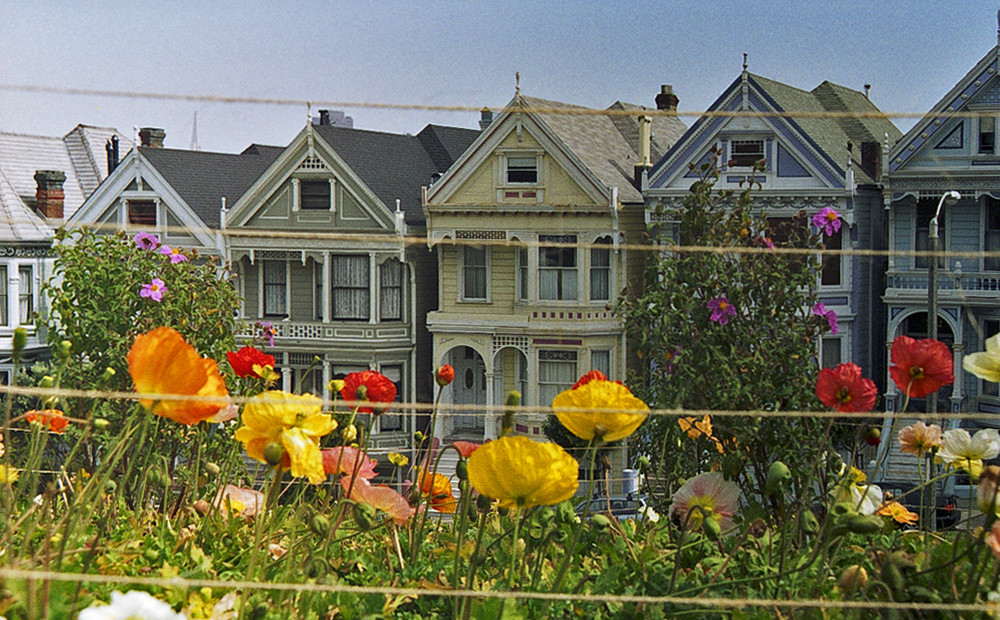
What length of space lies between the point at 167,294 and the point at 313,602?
1.20m

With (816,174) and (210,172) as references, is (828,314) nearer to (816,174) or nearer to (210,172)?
(816,174)

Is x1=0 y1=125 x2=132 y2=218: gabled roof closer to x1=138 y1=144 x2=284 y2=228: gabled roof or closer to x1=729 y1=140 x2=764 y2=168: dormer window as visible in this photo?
x1=138 y1=144 x2=284 y2=228: gabled roof

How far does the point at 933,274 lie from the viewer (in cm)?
133

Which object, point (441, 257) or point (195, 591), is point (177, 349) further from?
point (441, 257)

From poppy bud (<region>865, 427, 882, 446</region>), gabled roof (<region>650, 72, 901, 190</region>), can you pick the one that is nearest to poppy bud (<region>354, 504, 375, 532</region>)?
poppy bud (<region>865, 427, 882, 446</region>)

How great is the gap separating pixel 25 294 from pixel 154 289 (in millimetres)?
309

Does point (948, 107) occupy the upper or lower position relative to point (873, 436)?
upper

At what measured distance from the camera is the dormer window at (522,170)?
199 cm

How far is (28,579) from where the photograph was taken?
0.90 meters

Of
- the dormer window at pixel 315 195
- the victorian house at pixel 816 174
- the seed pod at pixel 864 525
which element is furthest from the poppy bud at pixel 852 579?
the dormer window at pixel 315 195

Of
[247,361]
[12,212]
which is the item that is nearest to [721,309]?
[247,361]

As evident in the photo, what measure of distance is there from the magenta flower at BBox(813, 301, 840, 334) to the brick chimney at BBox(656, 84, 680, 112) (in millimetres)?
325

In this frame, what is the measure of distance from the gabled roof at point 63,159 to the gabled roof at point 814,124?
2.92ft

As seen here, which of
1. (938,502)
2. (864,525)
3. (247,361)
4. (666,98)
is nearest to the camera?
(864,525)
